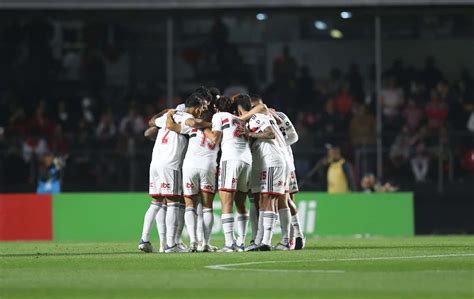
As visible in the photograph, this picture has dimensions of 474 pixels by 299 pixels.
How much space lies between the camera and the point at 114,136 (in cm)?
3102

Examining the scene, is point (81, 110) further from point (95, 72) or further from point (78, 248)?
point (78, 248)

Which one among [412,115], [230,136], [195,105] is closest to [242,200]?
[230,136]

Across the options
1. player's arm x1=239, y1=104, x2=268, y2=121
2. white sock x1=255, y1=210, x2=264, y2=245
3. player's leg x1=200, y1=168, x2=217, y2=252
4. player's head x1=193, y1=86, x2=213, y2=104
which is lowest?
white sock x1=255, y1=210, x2=264, y2=245

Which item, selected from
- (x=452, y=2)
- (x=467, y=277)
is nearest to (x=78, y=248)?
(x=467, y=277)

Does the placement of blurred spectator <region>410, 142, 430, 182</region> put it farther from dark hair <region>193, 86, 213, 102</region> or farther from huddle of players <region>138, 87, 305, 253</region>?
dark hair <region>193, 86, 213, 102</region>

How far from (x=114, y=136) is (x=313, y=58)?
19.8 feet

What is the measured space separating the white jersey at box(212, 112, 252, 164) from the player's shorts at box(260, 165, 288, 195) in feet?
1.24

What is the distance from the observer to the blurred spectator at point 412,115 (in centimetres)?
3133

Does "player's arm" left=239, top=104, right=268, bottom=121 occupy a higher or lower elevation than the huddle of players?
higher

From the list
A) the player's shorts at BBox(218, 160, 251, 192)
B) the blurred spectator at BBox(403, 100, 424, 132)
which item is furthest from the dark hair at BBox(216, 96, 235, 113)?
the blurred spectator at BBox(403, 100, 424, 132)

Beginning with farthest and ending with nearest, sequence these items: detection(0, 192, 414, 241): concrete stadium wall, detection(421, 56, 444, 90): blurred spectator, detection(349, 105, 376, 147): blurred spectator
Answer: detection(421, 56, 444, 90): blurred spectator < detection(349, 105, 376, 147): blurred spectator < detection(0, 192, 414, 241): concrete stadium wall

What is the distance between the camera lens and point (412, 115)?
104 ft

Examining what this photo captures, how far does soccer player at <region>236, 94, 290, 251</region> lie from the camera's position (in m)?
18.1

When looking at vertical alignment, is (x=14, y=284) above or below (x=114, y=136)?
below
